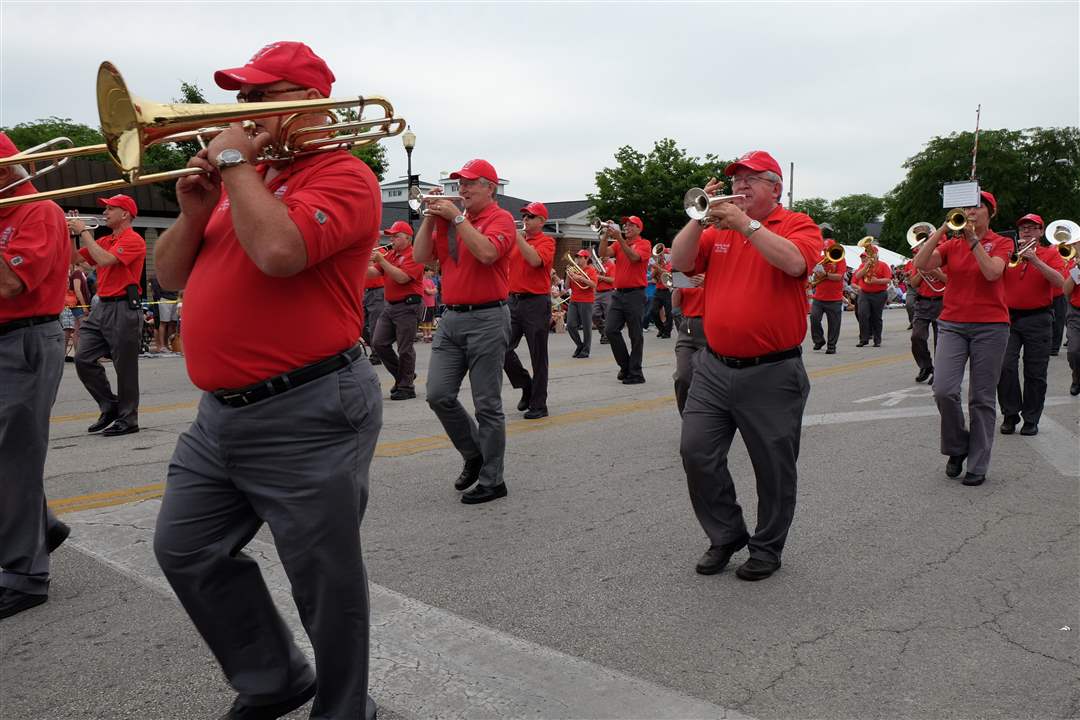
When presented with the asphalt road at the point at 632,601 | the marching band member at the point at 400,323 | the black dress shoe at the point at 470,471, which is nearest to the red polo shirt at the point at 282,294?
the asphalt road at the point at 632,601

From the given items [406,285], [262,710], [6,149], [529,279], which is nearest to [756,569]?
[262,710]

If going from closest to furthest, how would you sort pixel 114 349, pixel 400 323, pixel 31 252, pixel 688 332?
pixel 31 252, pixel 688 332, pixel 114 349, pixel 400 323

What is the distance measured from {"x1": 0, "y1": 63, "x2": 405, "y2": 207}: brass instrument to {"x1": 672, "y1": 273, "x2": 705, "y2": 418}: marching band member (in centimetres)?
421

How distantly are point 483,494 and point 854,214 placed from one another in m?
116

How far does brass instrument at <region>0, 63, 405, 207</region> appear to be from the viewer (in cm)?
237

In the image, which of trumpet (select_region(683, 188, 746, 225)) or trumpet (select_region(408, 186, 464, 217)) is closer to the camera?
trumpet (select_region(683, 188, 746, 225))

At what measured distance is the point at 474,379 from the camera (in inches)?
231

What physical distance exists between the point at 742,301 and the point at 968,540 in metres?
2.01

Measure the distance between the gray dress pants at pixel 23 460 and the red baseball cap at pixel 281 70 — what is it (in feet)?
6.99

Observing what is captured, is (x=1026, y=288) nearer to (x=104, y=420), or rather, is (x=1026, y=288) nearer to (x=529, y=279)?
(x=529, y=279)

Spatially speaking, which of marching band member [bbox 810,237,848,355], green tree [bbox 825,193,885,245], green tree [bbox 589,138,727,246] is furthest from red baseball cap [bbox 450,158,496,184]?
green tree [bbox 825,193,885,245]

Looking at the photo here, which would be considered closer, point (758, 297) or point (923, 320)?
point (758, 297)

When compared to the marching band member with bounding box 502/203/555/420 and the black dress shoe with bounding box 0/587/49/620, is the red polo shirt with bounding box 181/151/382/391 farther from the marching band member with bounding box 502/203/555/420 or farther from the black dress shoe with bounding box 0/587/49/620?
the marching band member with bounding box 502/203/555/420

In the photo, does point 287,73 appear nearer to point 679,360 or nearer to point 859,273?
point 679,360
